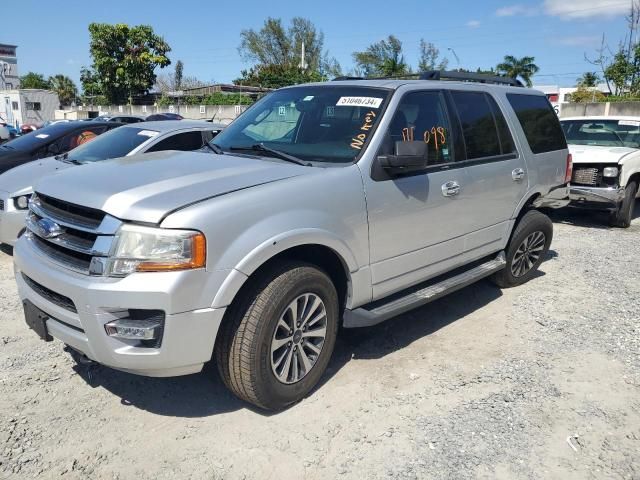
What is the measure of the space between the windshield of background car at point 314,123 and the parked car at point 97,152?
1730mm

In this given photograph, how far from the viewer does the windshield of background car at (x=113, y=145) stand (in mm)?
6461

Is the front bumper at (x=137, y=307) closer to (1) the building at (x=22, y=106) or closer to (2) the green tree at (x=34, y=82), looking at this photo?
(1) the building at (x=22, y=106)

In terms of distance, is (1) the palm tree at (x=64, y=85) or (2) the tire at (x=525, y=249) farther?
(1) the palm tree at (x=64, y=85)

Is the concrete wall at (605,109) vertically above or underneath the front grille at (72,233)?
above

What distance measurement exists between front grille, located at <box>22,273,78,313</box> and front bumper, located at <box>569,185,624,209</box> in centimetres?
773

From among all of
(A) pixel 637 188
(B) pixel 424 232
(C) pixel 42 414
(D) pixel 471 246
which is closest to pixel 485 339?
(D) pixel 471 246

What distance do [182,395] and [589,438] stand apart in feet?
8.06

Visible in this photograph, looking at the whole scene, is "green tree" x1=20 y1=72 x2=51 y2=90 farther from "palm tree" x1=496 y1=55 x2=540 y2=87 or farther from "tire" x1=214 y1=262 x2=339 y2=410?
"tire" x1=214 y1=262 x2=339 y2=410

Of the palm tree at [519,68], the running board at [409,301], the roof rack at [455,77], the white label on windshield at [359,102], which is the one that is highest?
the palm tree at [519,68]

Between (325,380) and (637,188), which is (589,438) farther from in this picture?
(637,188)

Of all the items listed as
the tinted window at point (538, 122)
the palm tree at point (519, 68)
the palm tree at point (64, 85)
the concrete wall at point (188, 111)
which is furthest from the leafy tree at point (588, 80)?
the palm tree at point (64, 85)

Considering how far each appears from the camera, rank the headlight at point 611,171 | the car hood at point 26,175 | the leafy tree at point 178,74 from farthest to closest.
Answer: the leafy tree at point 178,74, the headlight at point 611,171, the car hood at point 26,175

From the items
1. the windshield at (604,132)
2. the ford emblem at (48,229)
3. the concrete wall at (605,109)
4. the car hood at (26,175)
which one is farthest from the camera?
the concrete wall at (605,109)

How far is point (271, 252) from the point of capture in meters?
2.90
